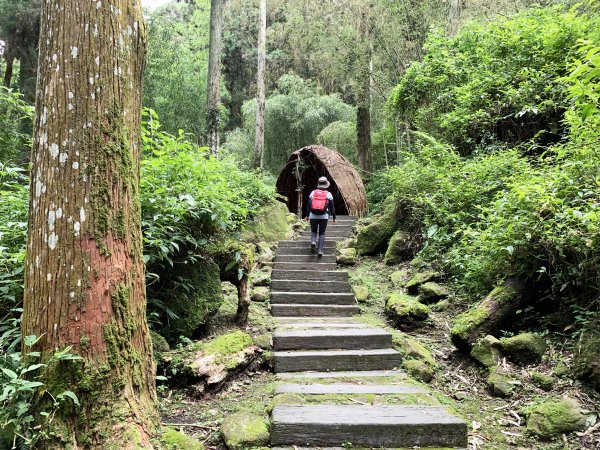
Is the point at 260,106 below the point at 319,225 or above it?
above

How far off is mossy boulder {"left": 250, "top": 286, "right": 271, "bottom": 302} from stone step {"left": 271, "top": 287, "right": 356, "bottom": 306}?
0.34 ft

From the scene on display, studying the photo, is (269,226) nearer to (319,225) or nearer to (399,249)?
(319,225)

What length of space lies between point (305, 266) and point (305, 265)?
0.10 ft

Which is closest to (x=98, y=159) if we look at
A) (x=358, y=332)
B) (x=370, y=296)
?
(x=358, y=332)

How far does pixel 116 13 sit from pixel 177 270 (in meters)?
2.76

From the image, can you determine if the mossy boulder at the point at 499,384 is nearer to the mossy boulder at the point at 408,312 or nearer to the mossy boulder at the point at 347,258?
the mossy boulder at the point at 408,312

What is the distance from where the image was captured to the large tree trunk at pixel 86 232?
226 centimetres

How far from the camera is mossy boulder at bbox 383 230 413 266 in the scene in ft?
25.9

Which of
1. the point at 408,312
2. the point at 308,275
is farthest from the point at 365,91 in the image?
the point at 408,312

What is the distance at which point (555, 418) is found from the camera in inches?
131

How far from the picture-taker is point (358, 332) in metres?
5.09

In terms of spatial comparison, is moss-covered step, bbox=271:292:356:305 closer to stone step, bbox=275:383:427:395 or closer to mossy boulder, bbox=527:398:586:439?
stone step, bbox=275:383:427:395

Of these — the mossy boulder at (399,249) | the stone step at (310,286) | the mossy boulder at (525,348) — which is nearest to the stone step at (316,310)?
the stone step at (310,286)

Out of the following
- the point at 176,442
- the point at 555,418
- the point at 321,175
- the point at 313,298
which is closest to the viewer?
the point at 176,442
